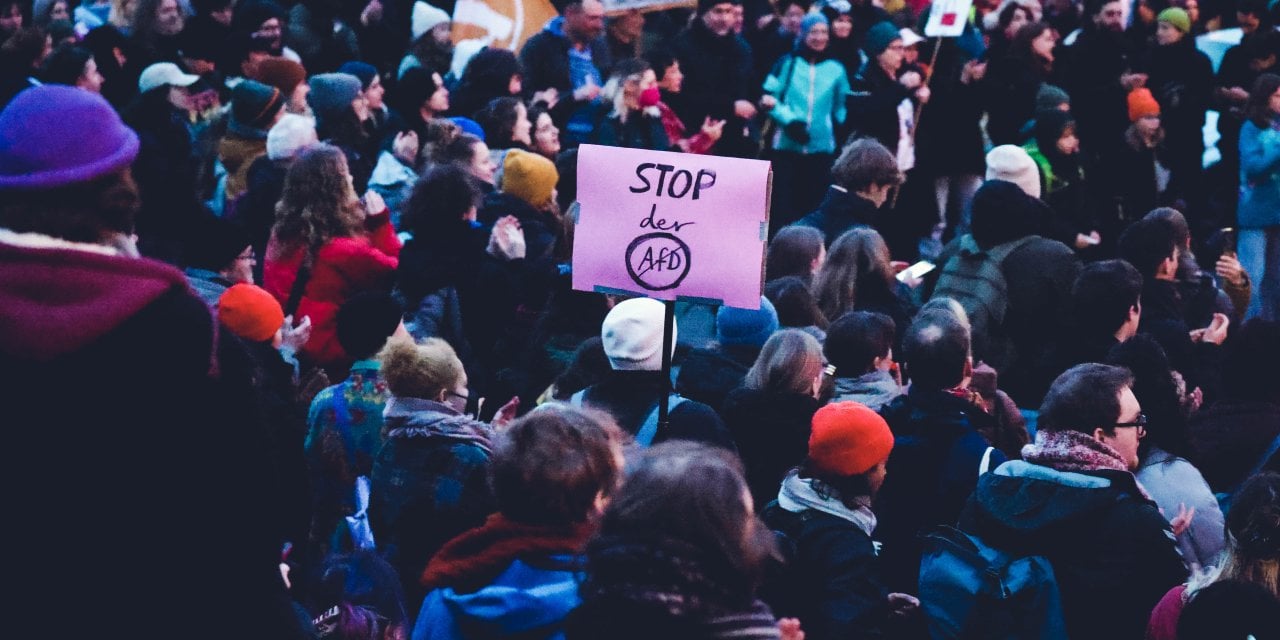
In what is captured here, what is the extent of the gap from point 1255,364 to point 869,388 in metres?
1.31

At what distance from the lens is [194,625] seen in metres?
2.68

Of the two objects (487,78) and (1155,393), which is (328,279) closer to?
(1155,393)

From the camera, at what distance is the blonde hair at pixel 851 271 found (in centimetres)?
688

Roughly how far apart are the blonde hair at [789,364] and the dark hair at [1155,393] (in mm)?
1007

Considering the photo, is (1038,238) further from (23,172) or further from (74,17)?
(74,17)

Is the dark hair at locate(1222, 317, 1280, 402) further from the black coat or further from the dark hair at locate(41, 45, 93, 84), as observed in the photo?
the dark hair at locate(41, 45, 93, 84)

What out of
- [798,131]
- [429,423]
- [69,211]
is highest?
[69,211]

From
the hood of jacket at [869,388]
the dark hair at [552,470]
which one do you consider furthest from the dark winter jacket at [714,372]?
the dark hair at [552,470]

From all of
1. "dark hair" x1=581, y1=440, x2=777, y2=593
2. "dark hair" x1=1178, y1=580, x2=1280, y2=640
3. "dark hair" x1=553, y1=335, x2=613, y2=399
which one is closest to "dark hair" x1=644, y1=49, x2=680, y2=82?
"dark hair" x1=553, y1=335, x2=613, y2=399

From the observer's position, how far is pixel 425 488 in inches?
179

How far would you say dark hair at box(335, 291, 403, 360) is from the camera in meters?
5.77

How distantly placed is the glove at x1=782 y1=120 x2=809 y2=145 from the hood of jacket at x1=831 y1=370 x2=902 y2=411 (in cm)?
643

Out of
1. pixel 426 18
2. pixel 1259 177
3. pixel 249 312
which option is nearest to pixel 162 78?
pixel 426 18

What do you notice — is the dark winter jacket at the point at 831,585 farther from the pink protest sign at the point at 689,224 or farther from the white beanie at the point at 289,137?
the white beanie at the point at 289,137
